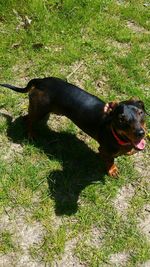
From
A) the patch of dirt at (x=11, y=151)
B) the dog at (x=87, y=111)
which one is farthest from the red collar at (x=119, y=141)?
the patch of dirt at (x=11, y=151)

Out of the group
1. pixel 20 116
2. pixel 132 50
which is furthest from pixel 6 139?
pixel 132 50

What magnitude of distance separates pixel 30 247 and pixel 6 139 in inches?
54.6

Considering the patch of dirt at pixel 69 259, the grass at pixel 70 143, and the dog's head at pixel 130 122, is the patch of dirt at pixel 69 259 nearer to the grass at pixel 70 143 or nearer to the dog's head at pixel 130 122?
the grass at pixel 70 143

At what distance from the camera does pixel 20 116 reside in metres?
5.41

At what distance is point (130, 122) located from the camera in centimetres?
405

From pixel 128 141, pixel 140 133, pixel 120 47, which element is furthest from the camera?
pixel 120 47

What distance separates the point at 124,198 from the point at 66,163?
0.77 meters

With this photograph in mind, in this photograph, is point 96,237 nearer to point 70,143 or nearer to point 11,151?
point 70,143

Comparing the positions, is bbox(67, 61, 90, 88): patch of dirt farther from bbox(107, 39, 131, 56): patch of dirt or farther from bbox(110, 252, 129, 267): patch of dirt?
bbox(110, 252, 129, 267): patch of dirt

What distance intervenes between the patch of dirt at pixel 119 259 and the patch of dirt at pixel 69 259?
1.01ft

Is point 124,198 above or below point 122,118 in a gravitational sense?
below

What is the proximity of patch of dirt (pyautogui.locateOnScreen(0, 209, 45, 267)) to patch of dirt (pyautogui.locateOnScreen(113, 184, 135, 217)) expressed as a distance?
0.86m

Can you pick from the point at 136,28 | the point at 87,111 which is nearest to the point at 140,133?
the point at 87,111

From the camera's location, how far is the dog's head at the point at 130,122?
4.03 meters
